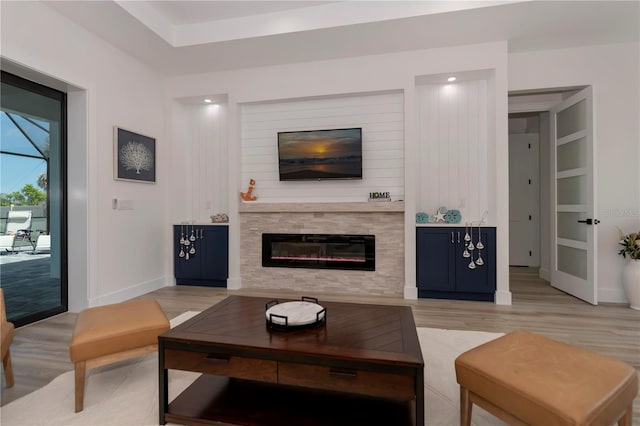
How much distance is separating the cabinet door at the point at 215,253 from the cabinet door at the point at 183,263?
0.10 m

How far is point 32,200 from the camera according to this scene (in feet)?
10.8

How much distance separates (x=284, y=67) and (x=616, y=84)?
3.91 m

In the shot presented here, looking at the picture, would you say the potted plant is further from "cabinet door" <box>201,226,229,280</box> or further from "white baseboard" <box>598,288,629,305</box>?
"cabinet door" <box>201,226,229,280</box>

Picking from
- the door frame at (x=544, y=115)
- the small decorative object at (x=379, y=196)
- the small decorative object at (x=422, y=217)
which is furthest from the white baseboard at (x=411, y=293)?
the door frame at (x=544, y=115)

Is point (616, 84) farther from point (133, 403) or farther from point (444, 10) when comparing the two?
point (133, 403)

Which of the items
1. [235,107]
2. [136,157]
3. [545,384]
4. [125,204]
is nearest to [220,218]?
[125,204]

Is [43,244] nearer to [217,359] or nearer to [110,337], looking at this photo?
[110,337]

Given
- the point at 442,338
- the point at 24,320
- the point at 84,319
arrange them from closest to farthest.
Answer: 1. the point at 84,319
2. the point at 442,338
3. the point at 24,320

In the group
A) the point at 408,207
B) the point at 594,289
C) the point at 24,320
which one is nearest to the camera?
the point at 24,320

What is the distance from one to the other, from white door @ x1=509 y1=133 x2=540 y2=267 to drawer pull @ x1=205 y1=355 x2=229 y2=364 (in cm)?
618

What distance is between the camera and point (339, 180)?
4410mm

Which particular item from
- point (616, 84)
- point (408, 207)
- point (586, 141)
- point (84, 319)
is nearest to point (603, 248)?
point (586, 141)

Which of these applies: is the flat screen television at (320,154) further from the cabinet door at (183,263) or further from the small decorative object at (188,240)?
the cabinet door at (183,263)

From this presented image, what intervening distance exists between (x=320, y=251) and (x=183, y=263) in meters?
1.93
